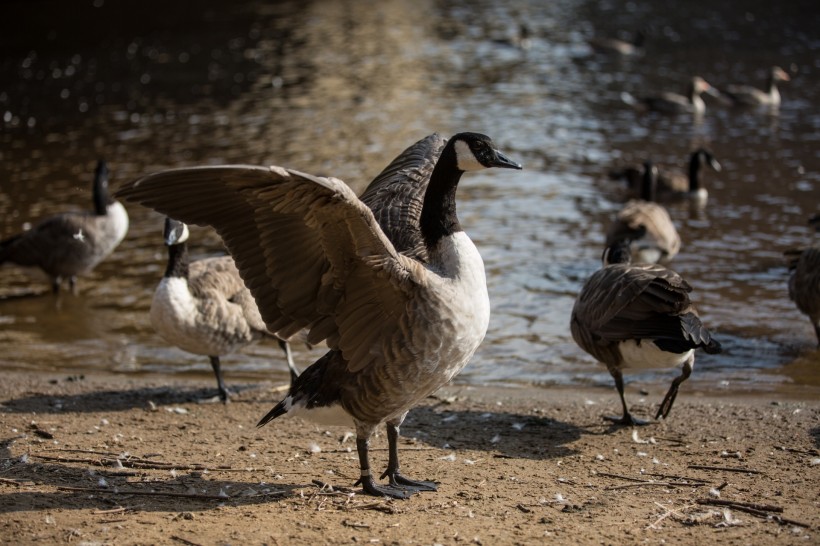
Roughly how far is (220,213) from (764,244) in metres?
9.00

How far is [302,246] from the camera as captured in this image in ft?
19.2

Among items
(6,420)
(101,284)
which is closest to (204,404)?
(6,420)

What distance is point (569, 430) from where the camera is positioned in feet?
25.4

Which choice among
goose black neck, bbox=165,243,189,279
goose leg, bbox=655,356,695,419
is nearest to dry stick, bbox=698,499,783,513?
goose leg, bbox=655,356,695,419

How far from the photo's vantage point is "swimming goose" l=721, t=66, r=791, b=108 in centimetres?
1958

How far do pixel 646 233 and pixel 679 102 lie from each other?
28.6 ft

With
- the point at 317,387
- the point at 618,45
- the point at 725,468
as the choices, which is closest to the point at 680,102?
the point at 618,45

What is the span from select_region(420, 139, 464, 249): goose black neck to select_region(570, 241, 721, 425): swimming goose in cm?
202

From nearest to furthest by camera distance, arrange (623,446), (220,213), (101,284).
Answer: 1. (220,213)
2. (623,446)
3. (101,284)

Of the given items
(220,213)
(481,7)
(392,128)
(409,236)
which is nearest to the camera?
(220,213)

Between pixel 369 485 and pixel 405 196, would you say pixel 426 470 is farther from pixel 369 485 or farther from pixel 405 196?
pixel 405 196

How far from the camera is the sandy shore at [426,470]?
216 inches

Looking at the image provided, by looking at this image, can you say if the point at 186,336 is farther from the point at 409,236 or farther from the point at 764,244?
the point at 764,244

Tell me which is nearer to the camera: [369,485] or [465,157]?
[465,157]
